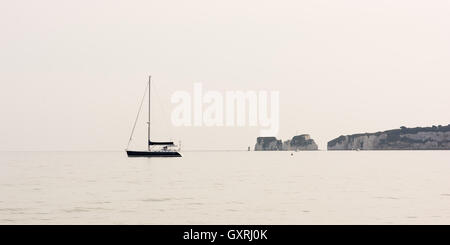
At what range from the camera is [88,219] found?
3475cm

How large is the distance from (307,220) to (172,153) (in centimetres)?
12366

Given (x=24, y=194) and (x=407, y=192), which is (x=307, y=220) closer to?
(x=407, y=192)

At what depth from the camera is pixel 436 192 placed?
55000 mm
